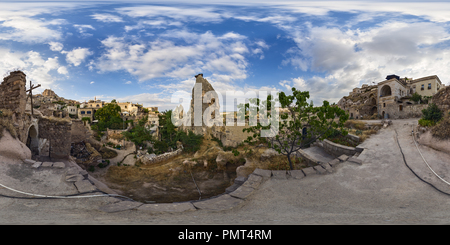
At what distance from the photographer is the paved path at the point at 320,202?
385 cm

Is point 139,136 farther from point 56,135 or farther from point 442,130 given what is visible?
point 442,130

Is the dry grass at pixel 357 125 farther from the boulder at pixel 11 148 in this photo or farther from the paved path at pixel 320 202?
the boulder at pixel 11 148

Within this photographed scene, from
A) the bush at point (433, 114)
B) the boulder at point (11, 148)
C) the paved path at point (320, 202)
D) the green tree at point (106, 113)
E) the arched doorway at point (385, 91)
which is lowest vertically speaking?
the paved path at point (320, 202)

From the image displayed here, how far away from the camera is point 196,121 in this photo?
25000 mm

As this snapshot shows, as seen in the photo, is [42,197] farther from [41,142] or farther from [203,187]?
[41,142]

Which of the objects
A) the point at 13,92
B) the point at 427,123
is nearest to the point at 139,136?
the point at 13,92

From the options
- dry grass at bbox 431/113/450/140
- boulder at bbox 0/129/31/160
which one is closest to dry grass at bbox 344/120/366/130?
dry grass at bbox 431/113/450/140

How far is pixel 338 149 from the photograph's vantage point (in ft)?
35.9

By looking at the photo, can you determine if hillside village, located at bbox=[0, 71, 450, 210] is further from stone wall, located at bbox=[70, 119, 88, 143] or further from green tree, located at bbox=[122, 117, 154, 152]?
green tree, located at bbox=[122, 117, 154, 152]

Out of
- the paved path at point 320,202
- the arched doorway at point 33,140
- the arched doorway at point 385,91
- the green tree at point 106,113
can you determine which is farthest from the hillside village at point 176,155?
the green tree at point 106,113

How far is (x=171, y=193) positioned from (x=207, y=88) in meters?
17.1

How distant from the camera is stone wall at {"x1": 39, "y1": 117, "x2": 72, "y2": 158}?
1121 cm

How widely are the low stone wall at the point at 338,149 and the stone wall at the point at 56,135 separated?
16504 mm

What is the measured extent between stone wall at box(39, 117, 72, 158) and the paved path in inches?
220
